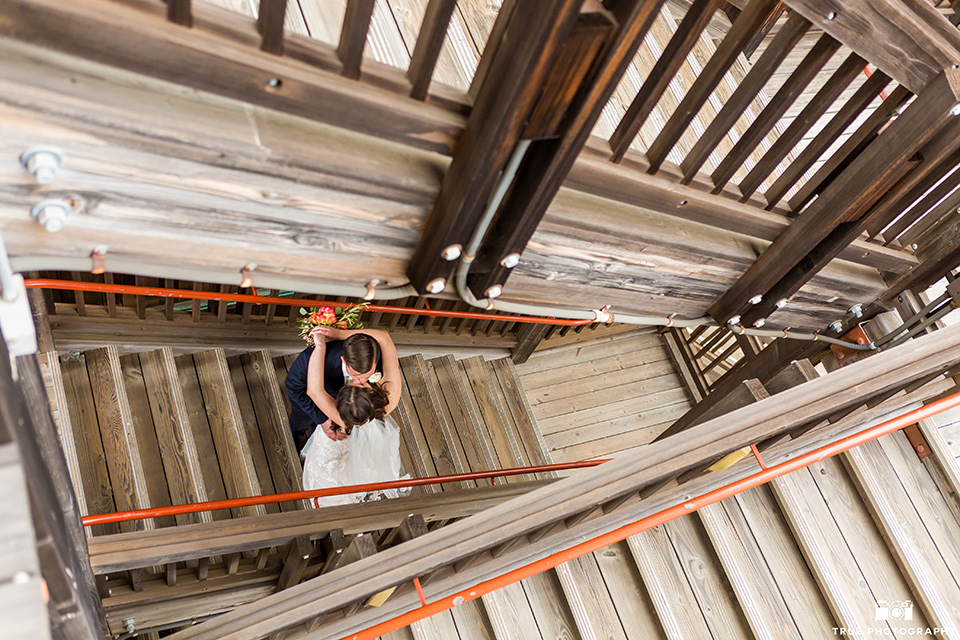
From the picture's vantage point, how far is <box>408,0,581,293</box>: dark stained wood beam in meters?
1.64

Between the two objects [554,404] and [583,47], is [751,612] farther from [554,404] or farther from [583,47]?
[554,404]

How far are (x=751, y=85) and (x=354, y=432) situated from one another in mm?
2743

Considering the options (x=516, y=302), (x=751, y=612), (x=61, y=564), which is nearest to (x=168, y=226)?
(x=61, y=564)

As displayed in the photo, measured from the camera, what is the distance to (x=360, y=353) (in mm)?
3486

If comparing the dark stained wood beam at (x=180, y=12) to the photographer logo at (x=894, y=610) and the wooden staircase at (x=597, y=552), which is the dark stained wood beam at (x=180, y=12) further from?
the photographer logo at (x=894, y=610)

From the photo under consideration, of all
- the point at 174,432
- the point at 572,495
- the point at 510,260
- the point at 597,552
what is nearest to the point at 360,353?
the point at 174,432

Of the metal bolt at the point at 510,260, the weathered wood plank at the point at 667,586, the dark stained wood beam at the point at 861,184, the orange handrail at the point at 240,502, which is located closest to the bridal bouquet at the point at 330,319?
the orange handrail at the point at 240,502

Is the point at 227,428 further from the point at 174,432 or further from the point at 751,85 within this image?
the point at 751,85

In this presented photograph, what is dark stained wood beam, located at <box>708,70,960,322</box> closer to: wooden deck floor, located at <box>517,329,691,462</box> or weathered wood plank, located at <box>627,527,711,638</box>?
weathered wood plank, located at <box>627,527,711,638</box>

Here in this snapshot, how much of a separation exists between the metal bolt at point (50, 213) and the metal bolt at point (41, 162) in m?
0.08

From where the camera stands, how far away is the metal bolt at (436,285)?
7.59ft

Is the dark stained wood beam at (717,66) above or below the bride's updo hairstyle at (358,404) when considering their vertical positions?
above

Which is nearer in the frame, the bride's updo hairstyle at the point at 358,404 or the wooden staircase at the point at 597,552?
the wooden staircase at the point at 597,552

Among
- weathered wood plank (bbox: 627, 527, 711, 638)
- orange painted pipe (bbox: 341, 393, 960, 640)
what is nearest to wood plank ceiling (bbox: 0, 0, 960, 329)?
orange painted pipe (bbox: 341, 393, 960, 640)
